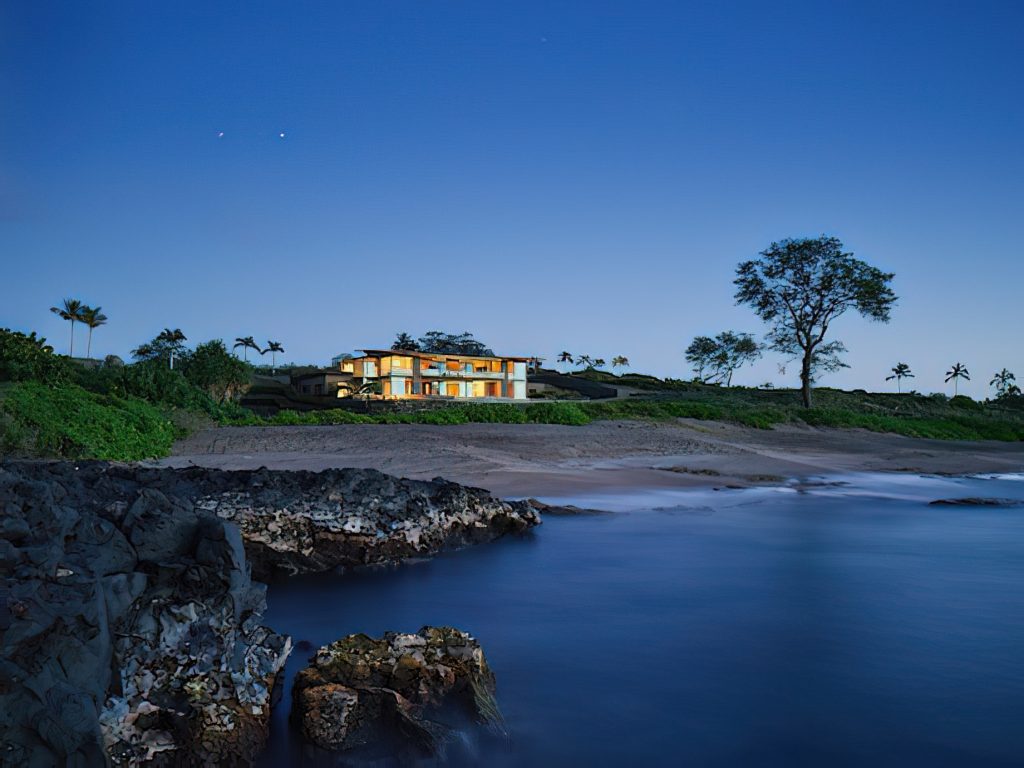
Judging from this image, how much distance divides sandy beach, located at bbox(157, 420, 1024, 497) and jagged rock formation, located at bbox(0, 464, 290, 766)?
8.52 meters

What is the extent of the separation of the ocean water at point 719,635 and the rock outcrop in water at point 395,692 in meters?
0.12

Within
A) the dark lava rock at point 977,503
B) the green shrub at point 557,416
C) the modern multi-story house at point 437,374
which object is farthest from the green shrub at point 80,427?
the modern multi-story house at point 437,374

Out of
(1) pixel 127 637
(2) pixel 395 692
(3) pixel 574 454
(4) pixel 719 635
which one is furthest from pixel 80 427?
(4) pixel 719 635

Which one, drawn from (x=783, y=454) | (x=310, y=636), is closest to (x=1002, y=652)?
(x=310, y=636)

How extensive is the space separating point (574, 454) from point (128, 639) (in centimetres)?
1526

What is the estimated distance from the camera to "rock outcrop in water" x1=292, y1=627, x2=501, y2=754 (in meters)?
3.35

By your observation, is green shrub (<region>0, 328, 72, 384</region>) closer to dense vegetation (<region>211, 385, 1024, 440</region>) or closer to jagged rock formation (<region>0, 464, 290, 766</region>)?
dense vegetation (<region>211, 385, 1024, 440</region>)

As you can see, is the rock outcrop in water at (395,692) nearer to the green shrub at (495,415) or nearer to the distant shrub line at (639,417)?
the distant shrub line at (639,417)

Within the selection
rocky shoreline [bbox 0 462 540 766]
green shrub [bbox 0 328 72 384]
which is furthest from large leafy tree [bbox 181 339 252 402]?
rocky shoreline [bbox 0 462 540 766]

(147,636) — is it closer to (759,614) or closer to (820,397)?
(759,614)

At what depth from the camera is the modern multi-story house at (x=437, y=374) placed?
55594 mm

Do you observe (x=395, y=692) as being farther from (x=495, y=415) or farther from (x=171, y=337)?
(x=171, y=337)

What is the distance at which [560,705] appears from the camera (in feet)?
13.4

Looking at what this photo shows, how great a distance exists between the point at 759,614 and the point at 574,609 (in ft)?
5.14
